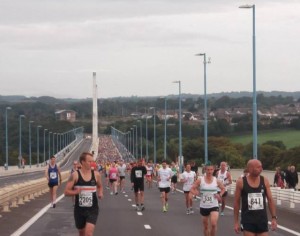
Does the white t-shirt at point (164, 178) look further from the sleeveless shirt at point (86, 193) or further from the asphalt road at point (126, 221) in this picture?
the sleeveless shirt at point (86, 193)

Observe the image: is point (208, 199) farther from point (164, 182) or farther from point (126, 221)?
point (164, 182)

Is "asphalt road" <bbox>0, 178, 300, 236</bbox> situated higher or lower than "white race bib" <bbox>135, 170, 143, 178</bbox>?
lower

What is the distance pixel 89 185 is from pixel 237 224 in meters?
3.07

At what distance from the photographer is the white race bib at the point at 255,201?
46.2 feet

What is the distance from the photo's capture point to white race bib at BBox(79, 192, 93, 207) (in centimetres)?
1627

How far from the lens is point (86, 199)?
16281mm

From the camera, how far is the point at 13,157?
186m

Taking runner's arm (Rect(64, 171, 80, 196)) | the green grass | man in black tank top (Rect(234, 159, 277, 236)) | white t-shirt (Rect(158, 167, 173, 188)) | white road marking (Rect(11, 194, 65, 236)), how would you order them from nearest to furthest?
man in black tank top (Rect(234, 159, 277, 236)), runner's arm (Rect(64, 171, 80, 196)), white road marking (Rect(11, 194, 65, 236)), white t-shirt (Rect(158, 167, 173, 188)), the green grass

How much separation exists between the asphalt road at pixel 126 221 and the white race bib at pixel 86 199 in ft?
21.8

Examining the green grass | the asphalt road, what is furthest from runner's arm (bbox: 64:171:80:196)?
the green grass

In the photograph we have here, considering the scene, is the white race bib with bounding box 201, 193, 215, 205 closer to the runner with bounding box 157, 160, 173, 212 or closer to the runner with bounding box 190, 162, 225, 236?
the runner with bounding box 190, 162, 225, 236

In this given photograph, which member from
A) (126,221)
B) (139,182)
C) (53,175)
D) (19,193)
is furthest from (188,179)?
(19,193)

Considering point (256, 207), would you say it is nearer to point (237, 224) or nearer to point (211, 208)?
point (237, 224)

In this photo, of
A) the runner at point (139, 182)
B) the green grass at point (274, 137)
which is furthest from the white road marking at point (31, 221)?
the green grass at point (274, 137)
